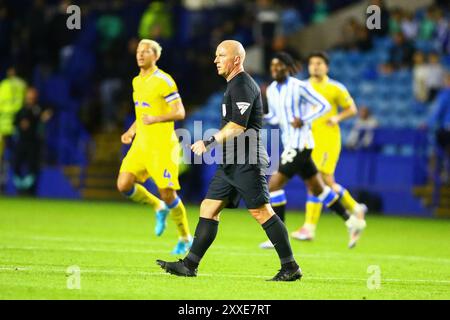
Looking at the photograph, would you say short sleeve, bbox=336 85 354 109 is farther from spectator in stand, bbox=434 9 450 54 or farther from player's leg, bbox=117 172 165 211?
spectator in stand, bbox=434 9 450 54

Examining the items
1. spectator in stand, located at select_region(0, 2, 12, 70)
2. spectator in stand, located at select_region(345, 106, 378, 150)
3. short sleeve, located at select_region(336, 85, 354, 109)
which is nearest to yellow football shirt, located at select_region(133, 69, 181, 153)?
short sleeve, located at select_region(336, 85, 354, 109)

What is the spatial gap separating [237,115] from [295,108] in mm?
4794

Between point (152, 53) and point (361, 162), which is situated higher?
point (152, 53)

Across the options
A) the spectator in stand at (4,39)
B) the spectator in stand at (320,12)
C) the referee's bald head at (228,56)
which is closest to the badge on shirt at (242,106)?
the referee's bald head at (228,56)

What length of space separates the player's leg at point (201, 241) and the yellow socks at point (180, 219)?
279 centimetres

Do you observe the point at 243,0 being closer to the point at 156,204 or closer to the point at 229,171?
the point at 156,204

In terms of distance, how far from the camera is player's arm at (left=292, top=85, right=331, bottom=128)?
14414mm

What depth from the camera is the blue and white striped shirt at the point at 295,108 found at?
14422 mm

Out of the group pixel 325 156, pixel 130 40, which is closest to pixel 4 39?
pixel 130 40

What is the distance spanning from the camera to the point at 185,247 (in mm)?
12914

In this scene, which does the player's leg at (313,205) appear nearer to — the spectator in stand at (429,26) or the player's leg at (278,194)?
the player's leg at (278,194)

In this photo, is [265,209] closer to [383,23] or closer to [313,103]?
[313,103]

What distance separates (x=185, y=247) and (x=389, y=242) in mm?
4079
